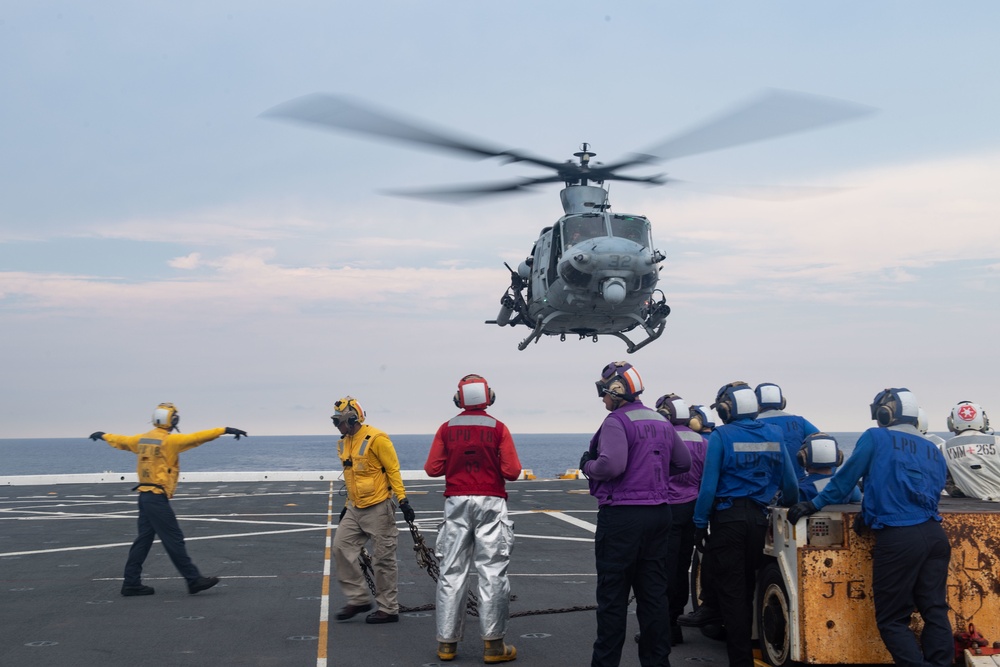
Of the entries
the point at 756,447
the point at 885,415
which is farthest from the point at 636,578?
the point at 885,415

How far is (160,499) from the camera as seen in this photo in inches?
398

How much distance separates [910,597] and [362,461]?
16.3 ft

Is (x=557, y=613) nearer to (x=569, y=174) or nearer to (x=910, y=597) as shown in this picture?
(x=910, y=597)

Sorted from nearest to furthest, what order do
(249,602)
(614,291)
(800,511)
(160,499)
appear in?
(800,511), (249,602), (160,499), (614,291)

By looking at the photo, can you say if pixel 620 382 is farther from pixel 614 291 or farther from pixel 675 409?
pixel 614 291

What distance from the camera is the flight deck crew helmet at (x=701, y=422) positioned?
954cm

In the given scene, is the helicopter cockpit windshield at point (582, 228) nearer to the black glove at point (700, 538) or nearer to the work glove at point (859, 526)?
the black glove at point (700, 538)

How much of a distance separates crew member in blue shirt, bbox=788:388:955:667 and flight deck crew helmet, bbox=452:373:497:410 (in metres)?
2.57

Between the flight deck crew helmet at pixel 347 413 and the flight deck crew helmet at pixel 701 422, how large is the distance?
3.35m

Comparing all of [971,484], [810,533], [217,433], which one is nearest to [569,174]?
[217,433]

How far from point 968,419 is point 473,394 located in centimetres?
434

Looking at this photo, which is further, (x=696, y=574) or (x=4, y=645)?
(x=696, y=574)

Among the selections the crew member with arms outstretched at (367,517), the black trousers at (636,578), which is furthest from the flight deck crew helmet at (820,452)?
the crew member with arms outstretched at (367,517)

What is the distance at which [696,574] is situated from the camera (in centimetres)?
873
